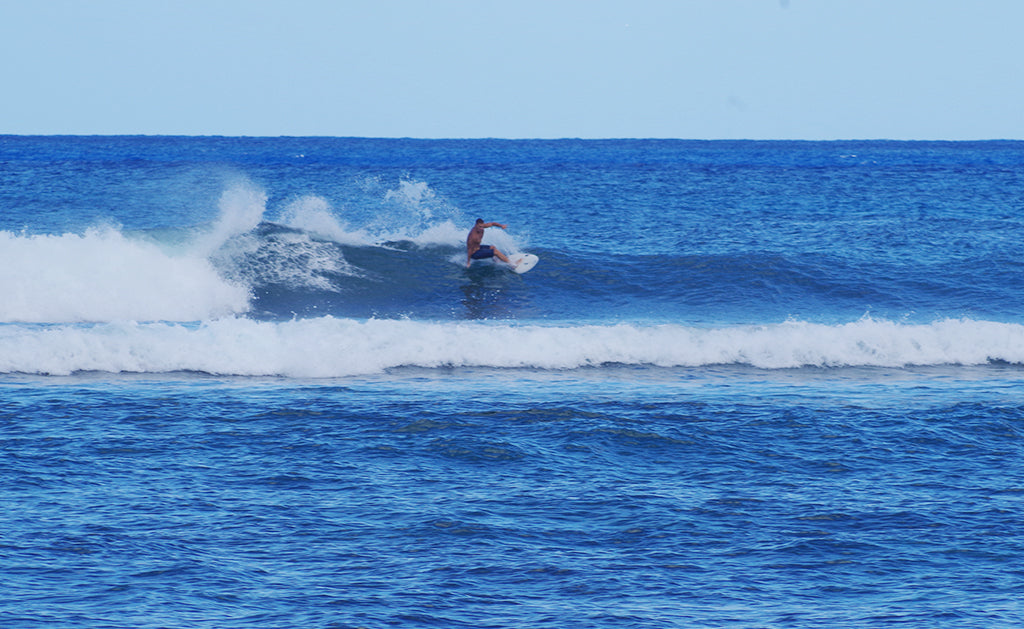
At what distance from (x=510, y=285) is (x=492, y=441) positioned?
12.5m

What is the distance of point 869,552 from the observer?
719cm

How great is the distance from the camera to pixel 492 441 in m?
9.78

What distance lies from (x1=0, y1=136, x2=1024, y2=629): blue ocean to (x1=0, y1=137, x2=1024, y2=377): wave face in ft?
0.29

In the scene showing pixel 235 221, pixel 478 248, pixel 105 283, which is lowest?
pixel 105 283

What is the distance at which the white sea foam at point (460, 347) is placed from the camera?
1328 cm

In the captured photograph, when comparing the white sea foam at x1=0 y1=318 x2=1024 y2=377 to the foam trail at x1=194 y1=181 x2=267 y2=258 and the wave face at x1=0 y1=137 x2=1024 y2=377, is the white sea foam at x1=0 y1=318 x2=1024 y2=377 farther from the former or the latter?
the foam trail at x1=194 y1=181 x2=267 y2=258

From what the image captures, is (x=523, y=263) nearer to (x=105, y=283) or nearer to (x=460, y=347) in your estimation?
(x=460, y=347)

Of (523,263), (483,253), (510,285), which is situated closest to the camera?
(510,285)

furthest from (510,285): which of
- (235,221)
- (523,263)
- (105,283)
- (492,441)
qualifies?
(492,441)

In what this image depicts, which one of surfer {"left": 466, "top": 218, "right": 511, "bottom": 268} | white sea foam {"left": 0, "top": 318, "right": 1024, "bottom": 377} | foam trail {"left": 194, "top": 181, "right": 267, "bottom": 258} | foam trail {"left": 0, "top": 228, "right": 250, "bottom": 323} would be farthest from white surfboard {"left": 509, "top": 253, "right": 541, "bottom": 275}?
white sea foam {"left": 0, "top": 318, "right": 1024, "bottom": 377}

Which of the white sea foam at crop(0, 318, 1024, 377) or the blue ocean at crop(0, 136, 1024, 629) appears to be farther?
the white sea foam at crop(0, 318, 1024, 377)

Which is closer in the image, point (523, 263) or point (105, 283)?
point (105, 283)

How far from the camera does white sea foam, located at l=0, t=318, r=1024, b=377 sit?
13.3 meters

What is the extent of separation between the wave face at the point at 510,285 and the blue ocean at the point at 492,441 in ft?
0.29
